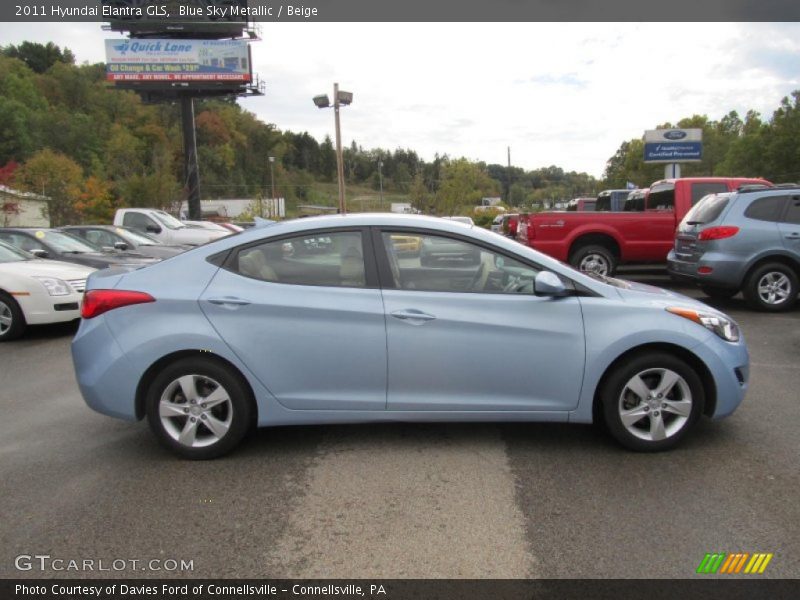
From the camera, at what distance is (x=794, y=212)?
9359 millimetres

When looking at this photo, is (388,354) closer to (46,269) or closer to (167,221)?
(46,269)

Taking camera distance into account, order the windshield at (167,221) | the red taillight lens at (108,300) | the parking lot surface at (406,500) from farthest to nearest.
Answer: the windshield at (167,221) → the red taillight lens at (108,300) → the parking lot surface at (406,500)

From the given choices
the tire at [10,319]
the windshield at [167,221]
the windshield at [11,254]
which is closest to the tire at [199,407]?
the tire at [10,319]

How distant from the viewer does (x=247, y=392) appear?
4.13 m

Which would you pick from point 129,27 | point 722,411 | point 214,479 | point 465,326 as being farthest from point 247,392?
point 129,27

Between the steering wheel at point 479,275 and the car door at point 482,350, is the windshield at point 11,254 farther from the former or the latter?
the steering wheel at point 479,275

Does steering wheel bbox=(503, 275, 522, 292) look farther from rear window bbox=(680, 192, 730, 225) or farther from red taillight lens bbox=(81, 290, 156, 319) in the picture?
rear window bbox=(680, 192, 730, 225)

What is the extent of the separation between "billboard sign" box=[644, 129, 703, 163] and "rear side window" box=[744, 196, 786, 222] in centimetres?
2283

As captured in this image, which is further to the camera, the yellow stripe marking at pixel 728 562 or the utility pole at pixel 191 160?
the utility pole at pixel 191 160

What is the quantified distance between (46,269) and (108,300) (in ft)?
18.7

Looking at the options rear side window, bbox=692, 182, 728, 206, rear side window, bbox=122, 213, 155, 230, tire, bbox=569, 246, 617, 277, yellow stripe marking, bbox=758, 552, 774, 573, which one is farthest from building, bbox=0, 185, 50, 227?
yellow stripe marking, bbox=758, 552, 774, 573

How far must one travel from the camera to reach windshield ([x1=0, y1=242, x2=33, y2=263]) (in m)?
9.25

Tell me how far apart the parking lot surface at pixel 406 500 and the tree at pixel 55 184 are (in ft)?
116

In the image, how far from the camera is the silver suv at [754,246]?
30.4ft
